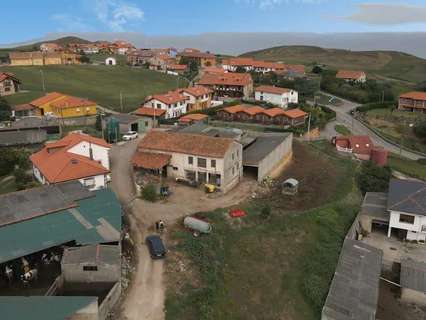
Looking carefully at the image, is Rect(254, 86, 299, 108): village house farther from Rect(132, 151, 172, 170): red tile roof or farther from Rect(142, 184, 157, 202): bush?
Rect(142, 184, 157, 202): bush

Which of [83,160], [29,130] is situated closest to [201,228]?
[83,160]

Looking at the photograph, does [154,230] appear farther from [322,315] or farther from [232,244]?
[322,315]

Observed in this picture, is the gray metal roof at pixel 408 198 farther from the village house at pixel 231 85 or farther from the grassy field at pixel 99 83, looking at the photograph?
the village house at pixel 231 85

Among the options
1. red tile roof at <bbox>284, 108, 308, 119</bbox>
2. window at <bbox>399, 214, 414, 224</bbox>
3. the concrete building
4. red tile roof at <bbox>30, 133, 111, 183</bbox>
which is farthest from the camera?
red tile roof at <bbox>284, 108, 308, 119</bbox>

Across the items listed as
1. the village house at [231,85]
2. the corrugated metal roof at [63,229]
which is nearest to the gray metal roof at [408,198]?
the corrugated metal roof at [63,229]

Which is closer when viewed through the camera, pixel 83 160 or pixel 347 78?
pixel 83 160

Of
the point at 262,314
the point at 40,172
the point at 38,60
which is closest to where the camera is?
the point at 262,314

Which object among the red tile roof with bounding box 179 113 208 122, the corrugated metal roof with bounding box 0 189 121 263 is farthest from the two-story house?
the red tile roof with bounding box 179 113 208 122
